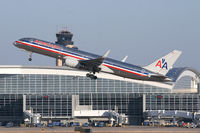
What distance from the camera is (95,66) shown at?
A: 11469 centimetres

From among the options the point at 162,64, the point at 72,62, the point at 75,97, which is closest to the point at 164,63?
the point at 162,64

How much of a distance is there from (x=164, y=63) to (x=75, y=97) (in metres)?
71.7

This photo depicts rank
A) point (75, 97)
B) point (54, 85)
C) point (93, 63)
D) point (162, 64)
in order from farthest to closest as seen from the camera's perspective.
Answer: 1. point (54, 85)
2. point (75, 97)
3. point (162, 64)
4. point (93, 63)

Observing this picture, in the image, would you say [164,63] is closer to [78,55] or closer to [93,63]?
[93,63]

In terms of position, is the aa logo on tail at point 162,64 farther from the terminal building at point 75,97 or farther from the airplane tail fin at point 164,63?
the terminal building at point 75,97

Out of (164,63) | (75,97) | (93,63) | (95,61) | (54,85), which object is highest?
(164,63)

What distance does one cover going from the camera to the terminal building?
596ft

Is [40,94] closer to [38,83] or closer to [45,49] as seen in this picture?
[38,83]

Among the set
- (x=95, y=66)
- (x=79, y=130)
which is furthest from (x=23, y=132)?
(x=95, y=66)

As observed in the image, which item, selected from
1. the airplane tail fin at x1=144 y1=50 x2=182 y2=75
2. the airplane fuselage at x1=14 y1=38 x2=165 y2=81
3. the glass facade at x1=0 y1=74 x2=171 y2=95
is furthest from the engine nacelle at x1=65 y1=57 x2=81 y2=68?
the glass facade at x1=0 y1=74 x2=171 y2=95

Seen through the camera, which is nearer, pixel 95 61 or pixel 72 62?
pixel 72 62

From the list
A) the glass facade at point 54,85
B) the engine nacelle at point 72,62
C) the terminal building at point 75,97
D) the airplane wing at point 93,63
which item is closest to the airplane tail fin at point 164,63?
the airplane wing at point 93,63

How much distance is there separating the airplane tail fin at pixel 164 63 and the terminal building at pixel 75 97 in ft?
171

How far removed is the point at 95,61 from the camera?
368 ft
